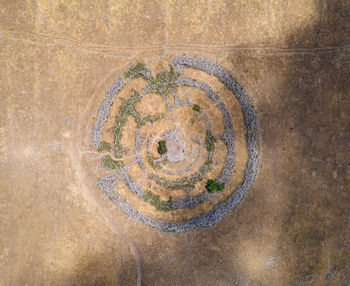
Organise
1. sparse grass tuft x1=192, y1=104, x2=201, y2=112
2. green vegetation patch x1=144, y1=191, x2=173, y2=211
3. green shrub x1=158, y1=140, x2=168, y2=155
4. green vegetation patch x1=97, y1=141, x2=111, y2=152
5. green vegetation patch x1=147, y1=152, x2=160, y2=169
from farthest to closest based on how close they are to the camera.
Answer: green vegetation patch x1=147, y1=152, x2=160, y2=169
sparse grass tuft x1=192, y1=104, x2=201, y2=112
green vegetation patch x1=144, y1=191, x2=173, y2=211
green shrub x1=158, y1=140, x2=168, y2=155
green vegetation patch x1=97, y1=141, x2=111, y2=152

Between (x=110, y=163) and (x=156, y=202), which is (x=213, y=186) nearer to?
(x=156, y=202)

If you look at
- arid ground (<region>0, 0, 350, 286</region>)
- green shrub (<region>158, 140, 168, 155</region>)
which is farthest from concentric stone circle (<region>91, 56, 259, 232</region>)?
green shrub (<region>158, 140, 168, 155</region>)

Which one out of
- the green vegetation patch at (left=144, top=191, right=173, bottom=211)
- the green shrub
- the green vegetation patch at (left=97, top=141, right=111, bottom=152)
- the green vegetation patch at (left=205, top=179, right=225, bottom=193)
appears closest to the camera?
the green vegetation patch at (left=97, top=141, right=111, bottom=152)

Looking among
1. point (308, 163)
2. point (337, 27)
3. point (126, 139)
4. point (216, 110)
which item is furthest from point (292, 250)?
point (337, 27)

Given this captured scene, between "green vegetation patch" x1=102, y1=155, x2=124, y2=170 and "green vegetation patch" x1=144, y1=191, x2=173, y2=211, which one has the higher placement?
"green vegetation patch" x1=102, y1=155, x2=124, y2=170

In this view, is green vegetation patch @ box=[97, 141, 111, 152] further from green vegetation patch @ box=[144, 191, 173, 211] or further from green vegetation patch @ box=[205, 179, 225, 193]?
green vegetation patch @ box=[205, 179, 225, 193]

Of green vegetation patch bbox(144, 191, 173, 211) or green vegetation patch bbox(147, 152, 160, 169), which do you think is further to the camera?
green vegetation patch bbox(147, 152, 160, 169)

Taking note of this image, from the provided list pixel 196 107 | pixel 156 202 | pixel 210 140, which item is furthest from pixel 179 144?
pixel 156 202
